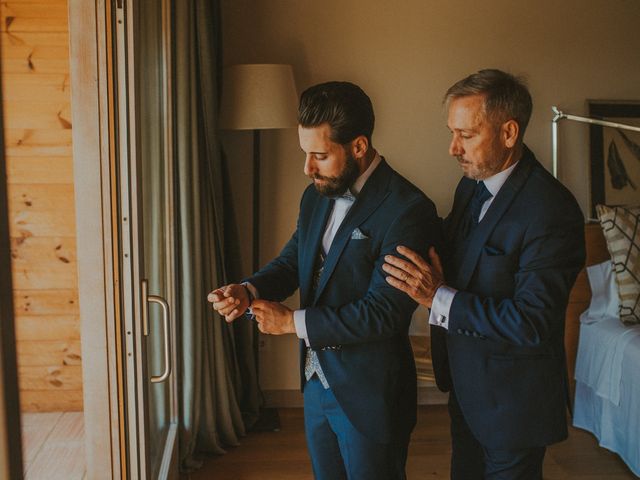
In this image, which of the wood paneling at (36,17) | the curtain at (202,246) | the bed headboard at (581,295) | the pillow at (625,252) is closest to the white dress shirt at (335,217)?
the wood paneling at (36,17)

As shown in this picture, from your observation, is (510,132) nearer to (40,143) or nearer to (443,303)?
(443,303)

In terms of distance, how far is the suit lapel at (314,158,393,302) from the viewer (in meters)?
1.68

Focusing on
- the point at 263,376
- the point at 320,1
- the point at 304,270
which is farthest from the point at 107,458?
the point at 320,1

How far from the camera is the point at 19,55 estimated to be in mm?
1729

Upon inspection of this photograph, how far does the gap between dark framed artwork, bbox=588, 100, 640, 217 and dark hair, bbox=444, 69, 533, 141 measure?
223 cm

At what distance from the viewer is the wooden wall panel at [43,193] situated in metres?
1.76

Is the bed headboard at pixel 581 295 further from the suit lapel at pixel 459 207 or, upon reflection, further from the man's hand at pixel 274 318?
the man's hand at pixel 274 318

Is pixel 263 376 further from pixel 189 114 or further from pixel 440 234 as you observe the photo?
pixel 440 234

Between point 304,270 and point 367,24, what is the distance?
2.22 m

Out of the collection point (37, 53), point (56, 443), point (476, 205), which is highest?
point (37, 53)

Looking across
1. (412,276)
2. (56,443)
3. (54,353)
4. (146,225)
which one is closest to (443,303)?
(412,276)

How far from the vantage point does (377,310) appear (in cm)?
163

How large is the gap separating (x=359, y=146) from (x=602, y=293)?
7.66 ft

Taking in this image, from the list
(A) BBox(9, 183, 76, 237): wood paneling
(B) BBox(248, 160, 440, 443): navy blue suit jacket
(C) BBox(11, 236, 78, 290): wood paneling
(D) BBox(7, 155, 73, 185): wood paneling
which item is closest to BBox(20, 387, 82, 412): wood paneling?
(C) BBox(11, 236, 78, 290): wood paneling
